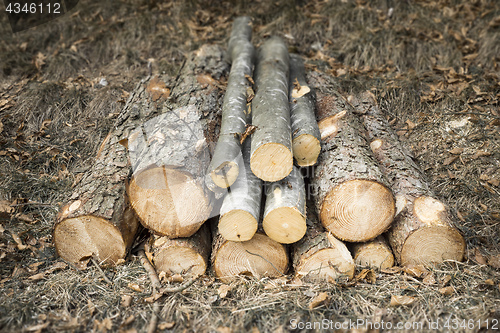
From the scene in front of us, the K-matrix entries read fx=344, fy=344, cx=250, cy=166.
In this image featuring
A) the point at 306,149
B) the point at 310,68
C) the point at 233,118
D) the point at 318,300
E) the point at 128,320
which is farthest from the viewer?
the point at 310,68

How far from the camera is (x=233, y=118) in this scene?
326 centimetres

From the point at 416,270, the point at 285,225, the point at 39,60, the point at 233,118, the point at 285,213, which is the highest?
the point at 39,60

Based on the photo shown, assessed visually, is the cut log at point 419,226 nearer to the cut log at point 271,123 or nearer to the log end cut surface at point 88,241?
the cut log at point 271,123

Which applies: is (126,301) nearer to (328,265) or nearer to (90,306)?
A: (90,306)

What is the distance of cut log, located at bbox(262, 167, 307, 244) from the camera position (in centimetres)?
263

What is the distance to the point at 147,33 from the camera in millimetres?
6152

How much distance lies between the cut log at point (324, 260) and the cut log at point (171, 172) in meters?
0.87

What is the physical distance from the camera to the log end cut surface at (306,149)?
3025mm

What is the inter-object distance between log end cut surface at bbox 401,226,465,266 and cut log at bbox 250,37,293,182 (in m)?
1.18

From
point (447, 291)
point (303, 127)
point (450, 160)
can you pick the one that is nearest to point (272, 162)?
point (303, 127)

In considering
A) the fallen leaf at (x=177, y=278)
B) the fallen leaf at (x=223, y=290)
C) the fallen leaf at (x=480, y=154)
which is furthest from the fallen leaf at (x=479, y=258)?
the fallen leaf at (x=177, y=278)

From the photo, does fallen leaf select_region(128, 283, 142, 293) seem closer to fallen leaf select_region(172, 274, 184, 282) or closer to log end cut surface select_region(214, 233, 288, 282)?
fallen leaf select_region(172, 274, 184, 282)

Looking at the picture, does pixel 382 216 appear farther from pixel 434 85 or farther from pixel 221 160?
pixel 434 85

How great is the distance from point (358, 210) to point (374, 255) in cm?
47
